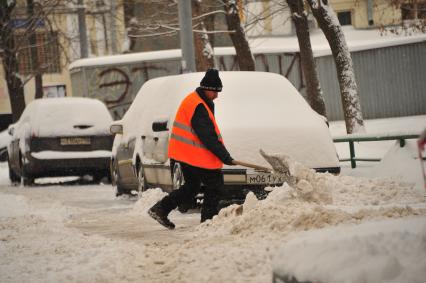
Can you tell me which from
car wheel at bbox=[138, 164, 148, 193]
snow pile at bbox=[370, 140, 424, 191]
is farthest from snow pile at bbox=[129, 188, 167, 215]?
snow pile at bbox=[370, 140, 424, 191]

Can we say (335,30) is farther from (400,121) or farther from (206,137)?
(206,137)

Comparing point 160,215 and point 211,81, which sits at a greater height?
point 211,81

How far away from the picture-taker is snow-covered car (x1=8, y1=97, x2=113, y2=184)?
61.5ft

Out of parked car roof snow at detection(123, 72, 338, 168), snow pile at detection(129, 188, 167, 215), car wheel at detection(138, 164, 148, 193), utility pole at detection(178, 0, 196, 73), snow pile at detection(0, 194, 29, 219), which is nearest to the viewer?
parked car roof snow at detection(123, 72, 338, 168)

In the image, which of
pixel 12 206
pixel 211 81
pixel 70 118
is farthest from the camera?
pixel 70 118

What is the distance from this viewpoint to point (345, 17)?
47531 mm

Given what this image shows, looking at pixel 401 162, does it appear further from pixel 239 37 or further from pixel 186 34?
pixel 239 37

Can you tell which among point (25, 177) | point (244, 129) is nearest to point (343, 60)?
point (25, 177)

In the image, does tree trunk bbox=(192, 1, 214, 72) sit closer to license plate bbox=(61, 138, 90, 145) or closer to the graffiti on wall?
the graffiti on wall

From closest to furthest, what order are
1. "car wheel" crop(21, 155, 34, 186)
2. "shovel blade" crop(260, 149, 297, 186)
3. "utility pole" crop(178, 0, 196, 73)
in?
1. "shovel blade" crop(260, 149, 297, 186)
2. "utility pole" crop(178, 0, 196, 73)
3. "car wheel" crop(21, 155, 34, 186)

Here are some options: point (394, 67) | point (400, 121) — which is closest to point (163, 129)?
point (400, 121)

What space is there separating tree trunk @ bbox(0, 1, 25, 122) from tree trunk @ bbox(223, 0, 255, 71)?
802 centimetres

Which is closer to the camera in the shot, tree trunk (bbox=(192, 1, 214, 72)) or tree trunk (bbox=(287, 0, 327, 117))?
tree trunk (bbox=(287, 0, 327, 117))

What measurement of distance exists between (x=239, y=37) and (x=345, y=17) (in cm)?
2473
